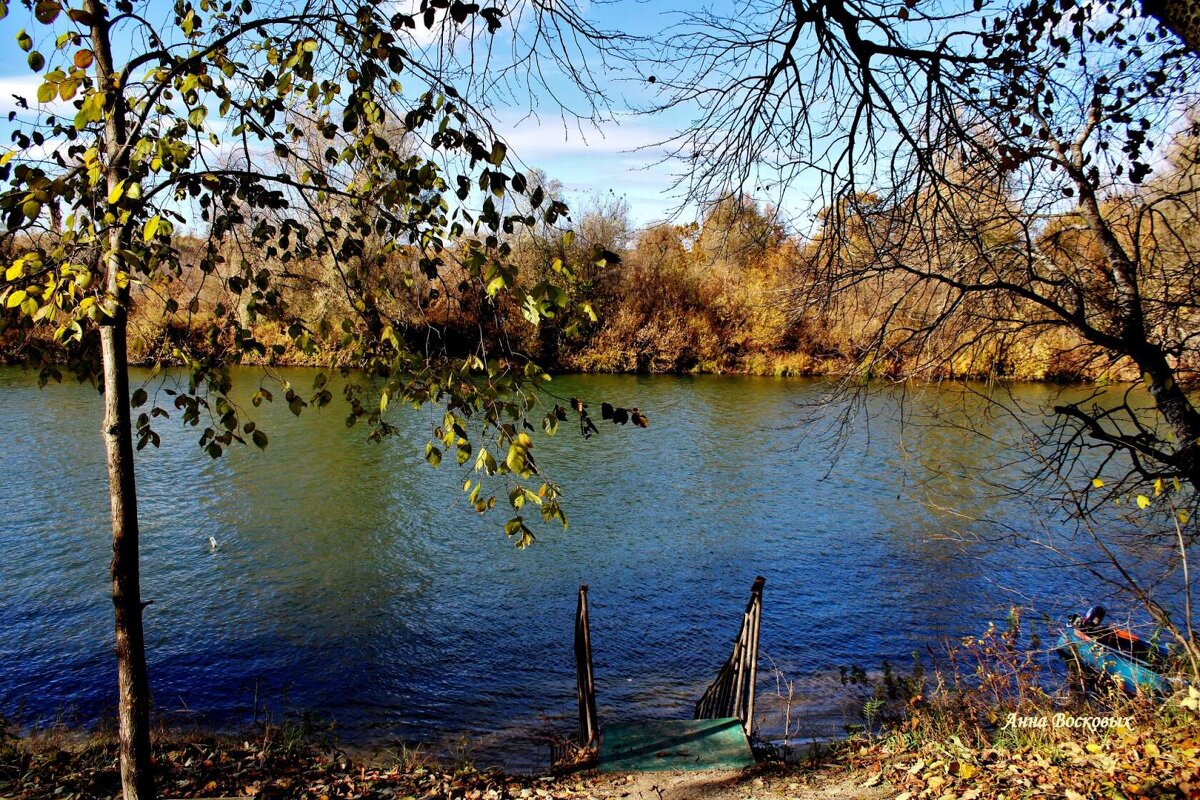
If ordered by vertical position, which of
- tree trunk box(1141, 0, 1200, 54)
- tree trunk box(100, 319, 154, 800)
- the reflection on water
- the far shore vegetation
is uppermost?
tree trunk box(1141, 0, 1200, 54)

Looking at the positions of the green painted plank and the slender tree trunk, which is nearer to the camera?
the slender tree trunk

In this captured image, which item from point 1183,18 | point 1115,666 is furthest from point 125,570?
point 1115,666

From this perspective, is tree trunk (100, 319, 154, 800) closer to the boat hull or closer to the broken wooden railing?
the broken wooden railing

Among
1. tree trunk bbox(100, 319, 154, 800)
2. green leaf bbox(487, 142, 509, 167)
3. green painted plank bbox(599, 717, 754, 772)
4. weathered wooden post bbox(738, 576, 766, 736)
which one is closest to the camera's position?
green leaf bbox(487, 142, 509, 167)

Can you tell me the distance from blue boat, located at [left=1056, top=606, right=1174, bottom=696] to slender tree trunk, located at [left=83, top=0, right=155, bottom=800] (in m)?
6.35

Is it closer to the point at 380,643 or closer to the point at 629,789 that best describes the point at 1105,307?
the point at 629,789

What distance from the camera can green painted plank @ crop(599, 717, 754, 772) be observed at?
588 centimetres

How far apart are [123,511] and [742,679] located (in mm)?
5187

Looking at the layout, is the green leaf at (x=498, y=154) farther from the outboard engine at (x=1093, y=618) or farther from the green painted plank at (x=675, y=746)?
the outboard engine at (x=1093, y=618)

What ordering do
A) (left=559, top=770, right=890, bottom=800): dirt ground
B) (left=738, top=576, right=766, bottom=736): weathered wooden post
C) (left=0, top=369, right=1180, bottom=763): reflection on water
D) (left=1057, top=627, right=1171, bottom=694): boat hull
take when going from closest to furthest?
(left=559, top=770, right=890, bottom=800): dirt ground, (left=1057, top=627, right=1171, bottom=694): boat hull, (left=738, top=576, right=766, bottom=736): weathered wooden post, (left=0, top=369, right=1180, bottom=763): reflection on water

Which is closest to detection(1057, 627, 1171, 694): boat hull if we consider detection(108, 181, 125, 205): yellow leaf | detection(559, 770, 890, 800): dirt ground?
detection(559, 770, 890, 800): dirt ground

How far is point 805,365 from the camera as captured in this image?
40094mm

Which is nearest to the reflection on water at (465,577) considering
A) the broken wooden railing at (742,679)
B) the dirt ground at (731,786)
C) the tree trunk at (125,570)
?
the broken wooden railing at (742,679)

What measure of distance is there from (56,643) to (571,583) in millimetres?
6941
